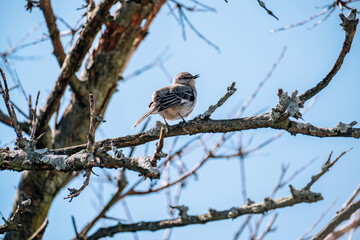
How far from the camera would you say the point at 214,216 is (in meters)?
4.50

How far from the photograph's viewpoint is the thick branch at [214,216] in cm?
408

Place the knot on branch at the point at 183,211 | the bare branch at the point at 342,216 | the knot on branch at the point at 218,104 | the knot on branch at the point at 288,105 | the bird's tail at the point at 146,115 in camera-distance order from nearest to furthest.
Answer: the bare branch at the point at 342,216, the knot on branch at the point at 288,105, the knot on branch at the point at 218,104, the knot on branch at the point at 183,211, the bird's tail at the point at 146,115

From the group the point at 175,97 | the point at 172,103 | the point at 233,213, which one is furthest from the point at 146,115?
the point at 233,213

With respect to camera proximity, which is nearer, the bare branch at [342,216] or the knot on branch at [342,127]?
the bare branch at [342,216]

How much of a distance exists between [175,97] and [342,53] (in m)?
3.36

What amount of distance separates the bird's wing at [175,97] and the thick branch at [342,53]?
2728mm

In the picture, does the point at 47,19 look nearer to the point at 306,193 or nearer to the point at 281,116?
the point at 281,116

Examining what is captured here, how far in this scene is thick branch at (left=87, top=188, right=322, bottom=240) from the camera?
408 centimetres

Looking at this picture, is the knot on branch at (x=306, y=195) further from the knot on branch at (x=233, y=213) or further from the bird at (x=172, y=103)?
the bird at (x=172, y=103)

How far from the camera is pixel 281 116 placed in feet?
12.0

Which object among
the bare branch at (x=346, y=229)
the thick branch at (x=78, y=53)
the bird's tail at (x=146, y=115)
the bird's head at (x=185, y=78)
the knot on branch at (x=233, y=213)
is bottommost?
the bare branch at (x=346, y=229)

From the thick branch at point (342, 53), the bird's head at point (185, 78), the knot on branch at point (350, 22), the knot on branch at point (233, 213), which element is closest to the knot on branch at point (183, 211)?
the knot on branch at point (233, 213)

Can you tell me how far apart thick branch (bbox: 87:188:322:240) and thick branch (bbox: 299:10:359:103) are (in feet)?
3.09

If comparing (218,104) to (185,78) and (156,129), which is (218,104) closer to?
(156,129)
